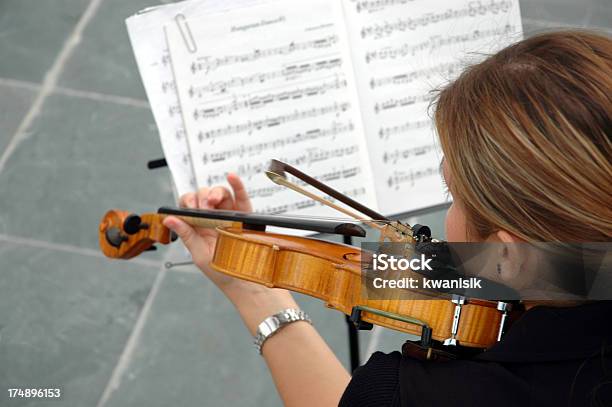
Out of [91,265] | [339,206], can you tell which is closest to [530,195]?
[339,206]

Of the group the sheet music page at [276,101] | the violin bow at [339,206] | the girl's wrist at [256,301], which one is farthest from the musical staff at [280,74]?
the girl's wrist at [256,301]

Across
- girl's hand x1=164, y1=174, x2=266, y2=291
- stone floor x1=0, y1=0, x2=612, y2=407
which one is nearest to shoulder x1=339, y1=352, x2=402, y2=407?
girl's hand x1=164, y1=174, x2=266, y2=291

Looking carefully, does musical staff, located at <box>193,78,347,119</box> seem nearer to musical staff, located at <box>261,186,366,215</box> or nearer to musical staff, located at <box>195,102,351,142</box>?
musical staff, located at <box>195,102,351,142</box>

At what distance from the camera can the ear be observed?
92 cm

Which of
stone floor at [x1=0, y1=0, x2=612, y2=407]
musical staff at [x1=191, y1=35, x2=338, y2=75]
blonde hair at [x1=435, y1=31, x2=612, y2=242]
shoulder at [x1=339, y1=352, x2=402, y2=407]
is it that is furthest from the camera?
stone floor at [x1=0, y1=0, x2=612, y2=407]

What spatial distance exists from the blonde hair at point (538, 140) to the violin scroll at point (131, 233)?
0.69 metres

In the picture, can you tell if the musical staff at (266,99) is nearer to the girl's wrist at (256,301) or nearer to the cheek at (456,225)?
the girl's wrist at (256,301)

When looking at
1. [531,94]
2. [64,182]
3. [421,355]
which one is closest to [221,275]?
[421,355]

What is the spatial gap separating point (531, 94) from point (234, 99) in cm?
71

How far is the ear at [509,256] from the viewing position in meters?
0.92

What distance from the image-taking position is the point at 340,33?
59.1 inches

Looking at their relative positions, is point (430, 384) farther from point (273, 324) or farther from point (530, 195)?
point (273, 324)

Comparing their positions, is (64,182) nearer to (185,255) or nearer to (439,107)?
(185,255)

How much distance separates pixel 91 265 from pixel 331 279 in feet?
4.05
